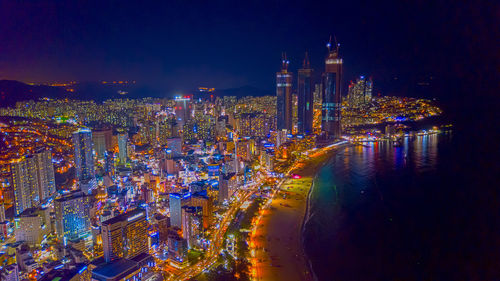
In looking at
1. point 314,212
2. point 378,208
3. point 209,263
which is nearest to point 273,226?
point 314,212

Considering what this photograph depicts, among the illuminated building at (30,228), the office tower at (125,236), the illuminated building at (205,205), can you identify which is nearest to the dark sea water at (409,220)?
the illuminated building at (205,205)

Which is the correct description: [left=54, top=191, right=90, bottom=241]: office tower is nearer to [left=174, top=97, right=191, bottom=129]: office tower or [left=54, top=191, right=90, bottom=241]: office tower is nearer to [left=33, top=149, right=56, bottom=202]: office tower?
[left=33, top=149, right=56, bottom=202]: office tower

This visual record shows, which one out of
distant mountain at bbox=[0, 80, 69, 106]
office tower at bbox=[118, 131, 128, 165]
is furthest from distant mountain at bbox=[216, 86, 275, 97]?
distant mountain at bbox=[0, 80, 69, 106]

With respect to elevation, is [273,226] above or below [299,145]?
below

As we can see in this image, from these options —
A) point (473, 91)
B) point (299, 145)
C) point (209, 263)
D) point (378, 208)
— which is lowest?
point (209, 263)

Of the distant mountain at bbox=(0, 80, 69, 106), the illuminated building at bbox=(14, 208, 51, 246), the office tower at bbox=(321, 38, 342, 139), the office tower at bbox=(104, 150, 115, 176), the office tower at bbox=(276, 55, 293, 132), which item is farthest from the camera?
the office tower at bbox=(276, 55, 293, 132)

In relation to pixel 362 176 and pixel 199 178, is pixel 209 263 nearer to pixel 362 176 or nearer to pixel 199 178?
pixel 199 178

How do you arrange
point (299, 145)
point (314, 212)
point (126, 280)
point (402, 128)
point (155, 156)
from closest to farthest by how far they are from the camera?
1. point (126, 280)
2. point (314, 212)
3. point (155, 156)
4. point (299, 145)
5. point (402, 128)
